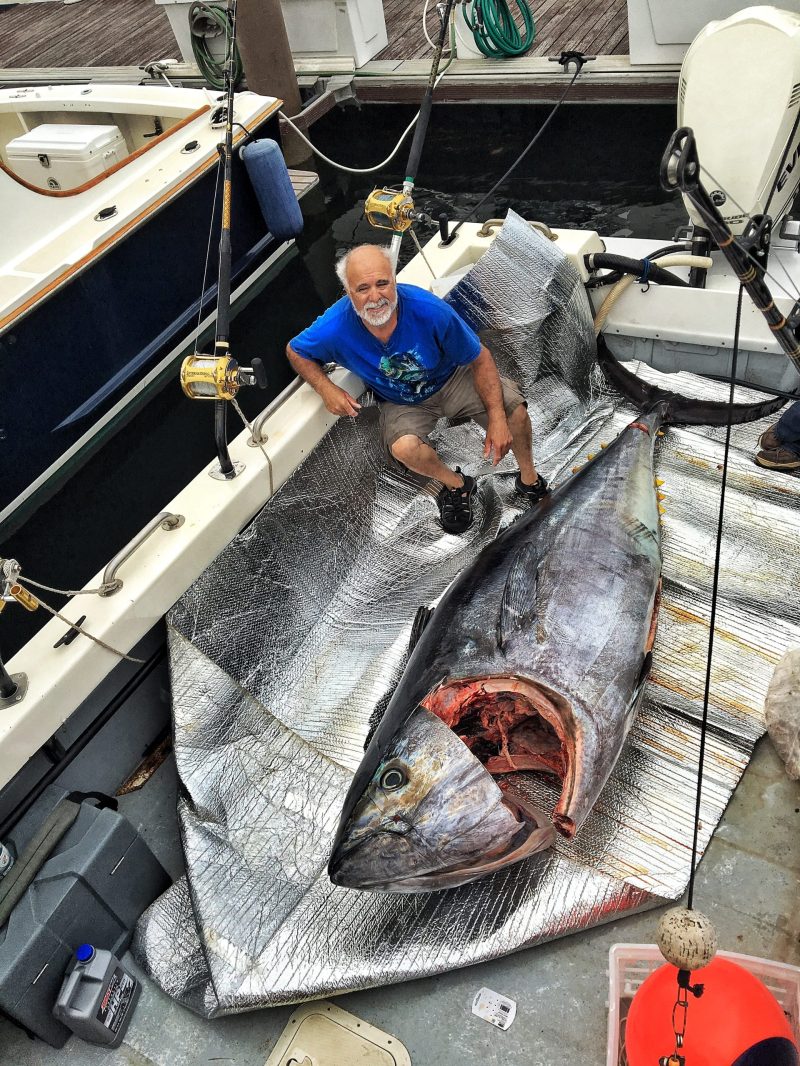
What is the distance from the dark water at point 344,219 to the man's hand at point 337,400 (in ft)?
7.42

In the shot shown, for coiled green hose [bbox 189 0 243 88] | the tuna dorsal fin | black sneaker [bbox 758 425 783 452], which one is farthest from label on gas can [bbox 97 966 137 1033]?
coiled green hose [bbox 189 0 243 88]

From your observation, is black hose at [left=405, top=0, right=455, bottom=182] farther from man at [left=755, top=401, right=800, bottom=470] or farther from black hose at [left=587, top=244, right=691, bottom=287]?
man at [left=755, top=401, right=800, bottom=470]

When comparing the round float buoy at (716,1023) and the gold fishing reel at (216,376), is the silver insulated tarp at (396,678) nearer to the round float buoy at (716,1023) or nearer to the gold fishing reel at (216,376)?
the round float buoy at (716,1023)

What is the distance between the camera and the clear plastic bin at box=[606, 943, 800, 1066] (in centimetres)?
193

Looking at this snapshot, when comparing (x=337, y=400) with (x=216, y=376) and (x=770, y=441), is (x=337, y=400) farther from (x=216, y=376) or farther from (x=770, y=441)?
(x=770, y=441)

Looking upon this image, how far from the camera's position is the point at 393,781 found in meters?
2.09

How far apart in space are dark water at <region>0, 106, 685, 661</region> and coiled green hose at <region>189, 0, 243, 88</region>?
108 centimetres

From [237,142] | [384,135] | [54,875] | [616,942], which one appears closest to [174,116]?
[237,142]

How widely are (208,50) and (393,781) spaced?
8.41m

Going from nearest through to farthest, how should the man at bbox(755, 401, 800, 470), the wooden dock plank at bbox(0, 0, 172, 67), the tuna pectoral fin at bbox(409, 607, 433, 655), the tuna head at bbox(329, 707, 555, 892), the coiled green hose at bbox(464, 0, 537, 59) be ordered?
the tuna head at bbox(329, 707, 555, 892) → the tuna pectoral fin at bbox(409, 607, 433, 655) → the man at bbox(755, 401, 800, 470) → the coiled green hose at bbox(464, 0, 537, 59) → the wooden dock plank at bbox(0, 0, 172, 67)

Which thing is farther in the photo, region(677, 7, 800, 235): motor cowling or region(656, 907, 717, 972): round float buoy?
region(677, 7, 800, 235): motor cowling

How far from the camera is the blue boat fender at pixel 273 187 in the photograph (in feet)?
19.5

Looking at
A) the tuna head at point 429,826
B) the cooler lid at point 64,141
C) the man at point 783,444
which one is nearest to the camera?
the tuna head at point 429,826

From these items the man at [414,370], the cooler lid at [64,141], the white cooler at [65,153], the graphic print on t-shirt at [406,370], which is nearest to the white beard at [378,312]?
the man at [414,370]
